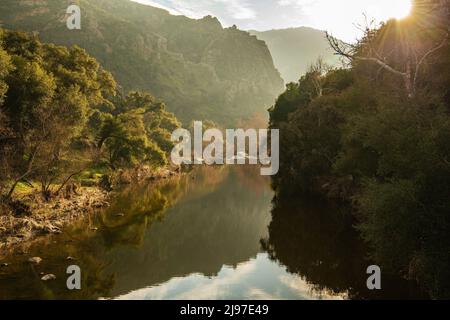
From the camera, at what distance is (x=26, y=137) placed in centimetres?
3834

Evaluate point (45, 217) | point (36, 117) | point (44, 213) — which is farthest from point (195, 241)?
point (36, 117)

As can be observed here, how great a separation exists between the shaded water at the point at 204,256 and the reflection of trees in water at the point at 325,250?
0.07m

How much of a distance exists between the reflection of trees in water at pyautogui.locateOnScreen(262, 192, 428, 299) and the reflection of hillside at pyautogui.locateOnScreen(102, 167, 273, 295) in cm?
243

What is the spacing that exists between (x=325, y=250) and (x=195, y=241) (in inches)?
471

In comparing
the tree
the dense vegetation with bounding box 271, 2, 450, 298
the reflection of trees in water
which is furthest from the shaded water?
the tree

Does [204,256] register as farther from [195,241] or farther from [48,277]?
[48,277]

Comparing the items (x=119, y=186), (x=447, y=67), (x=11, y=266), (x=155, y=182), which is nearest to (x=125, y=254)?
→ (x=11, y=266)

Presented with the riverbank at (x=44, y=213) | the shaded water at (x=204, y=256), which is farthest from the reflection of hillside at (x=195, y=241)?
the riverbank at (x=44, y=213)

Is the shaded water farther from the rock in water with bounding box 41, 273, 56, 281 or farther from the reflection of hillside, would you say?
the rock in water with bounding box 41, 273, 56, 281

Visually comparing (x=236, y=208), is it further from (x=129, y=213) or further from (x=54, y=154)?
(x=54, y=154)

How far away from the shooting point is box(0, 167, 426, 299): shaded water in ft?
81.1

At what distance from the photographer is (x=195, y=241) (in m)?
38.2

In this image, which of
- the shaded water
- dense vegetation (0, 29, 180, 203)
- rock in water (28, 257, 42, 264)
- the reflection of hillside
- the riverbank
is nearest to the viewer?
the shaded water

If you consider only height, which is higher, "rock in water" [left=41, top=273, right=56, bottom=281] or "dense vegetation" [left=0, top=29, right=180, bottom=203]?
"dense vegetation" [left=0, top=29, right=180, bottom=203]
